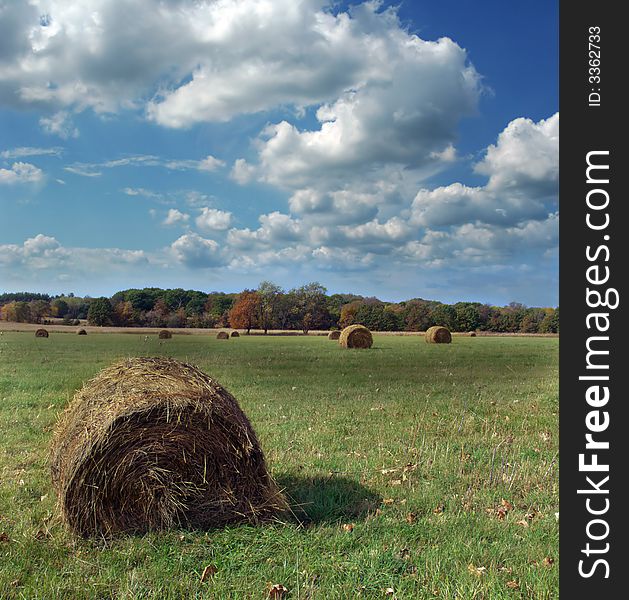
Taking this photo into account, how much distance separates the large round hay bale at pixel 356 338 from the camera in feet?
127

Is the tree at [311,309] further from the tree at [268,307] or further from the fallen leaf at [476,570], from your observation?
the fallen leaf at [476,570]

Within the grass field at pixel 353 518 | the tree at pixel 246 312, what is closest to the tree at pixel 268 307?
the tree at pixel 246 312

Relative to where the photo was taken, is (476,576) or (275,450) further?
(275,450)

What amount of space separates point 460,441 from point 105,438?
6.87 meters

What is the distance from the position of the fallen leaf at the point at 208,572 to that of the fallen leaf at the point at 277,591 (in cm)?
69

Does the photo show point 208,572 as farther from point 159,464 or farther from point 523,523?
point 523,523

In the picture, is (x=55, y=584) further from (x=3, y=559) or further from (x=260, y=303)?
(x=260, y=303)

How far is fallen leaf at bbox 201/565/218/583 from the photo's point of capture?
17.9 ft

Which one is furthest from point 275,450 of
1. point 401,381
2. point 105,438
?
point 401,381

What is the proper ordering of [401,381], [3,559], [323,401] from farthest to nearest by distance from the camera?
[401,381]
[323,401]
[3,559]

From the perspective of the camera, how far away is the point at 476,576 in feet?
18.1

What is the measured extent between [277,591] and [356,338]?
3382 centimetres

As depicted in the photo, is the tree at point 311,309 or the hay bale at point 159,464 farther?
the tree at point 311,309

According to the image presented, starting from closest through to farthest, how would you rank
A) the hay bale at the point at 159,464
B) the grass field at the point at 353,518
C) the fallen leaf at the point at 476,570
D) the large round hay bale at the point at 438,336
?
1. the grass field at the point at 353,518
2. the fallen leaf at the point at 476,570
3. the hay bale at the point at 159,464
4. the large round hay bale at the point at 438,336
